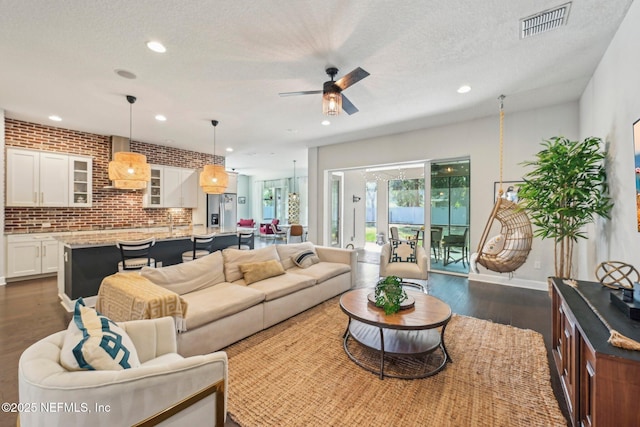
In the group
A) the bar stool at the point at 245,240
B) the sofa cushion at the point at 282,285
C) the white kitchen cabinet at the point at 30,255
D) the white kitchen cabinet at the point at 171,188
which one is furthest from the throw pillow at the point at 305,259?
the white kitchen cabinet at the point at 171,188

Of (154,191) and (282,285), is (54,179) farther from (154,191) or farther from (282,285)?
(282,285)

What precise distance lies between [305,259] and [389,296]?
6.40 feet

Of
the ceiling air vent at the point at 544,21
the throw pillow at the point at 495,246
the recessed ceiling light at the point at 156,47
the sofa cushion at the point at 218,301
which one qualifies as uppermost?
the ceiling air vent at the point at 544,21

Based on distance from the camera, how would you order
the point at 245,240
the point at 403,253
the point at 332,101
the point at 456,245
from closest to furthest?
the point at 332,101, the point at 403,253, the point at 245,240, the point at 456,245

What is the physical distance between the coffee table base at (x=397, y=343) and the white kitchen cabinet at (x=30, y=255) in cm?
562

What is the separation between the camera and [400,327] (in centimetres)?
216

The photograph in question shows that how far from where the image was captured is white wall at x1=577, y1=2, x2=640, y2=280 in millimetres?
2277

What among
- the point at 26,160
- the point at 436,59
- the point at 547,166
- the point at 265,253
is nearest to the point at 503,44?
the point at 436,59

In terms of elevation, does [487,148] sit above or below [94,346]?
above

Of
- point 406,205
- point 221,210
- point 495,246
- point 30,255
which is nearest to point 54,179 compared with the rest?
point 30,255

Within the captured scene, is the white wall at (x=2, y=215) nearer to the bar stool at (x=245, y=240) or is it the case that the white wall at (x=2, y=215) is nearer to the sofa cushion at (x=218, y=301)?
the bar stool at (x=245, y=240)

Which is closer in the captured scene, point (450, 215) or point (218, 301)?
point (218, 301)

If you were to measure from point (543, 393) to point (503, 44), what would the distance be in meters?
3.17

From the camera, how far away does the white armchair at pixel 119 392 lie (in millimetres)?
1020
